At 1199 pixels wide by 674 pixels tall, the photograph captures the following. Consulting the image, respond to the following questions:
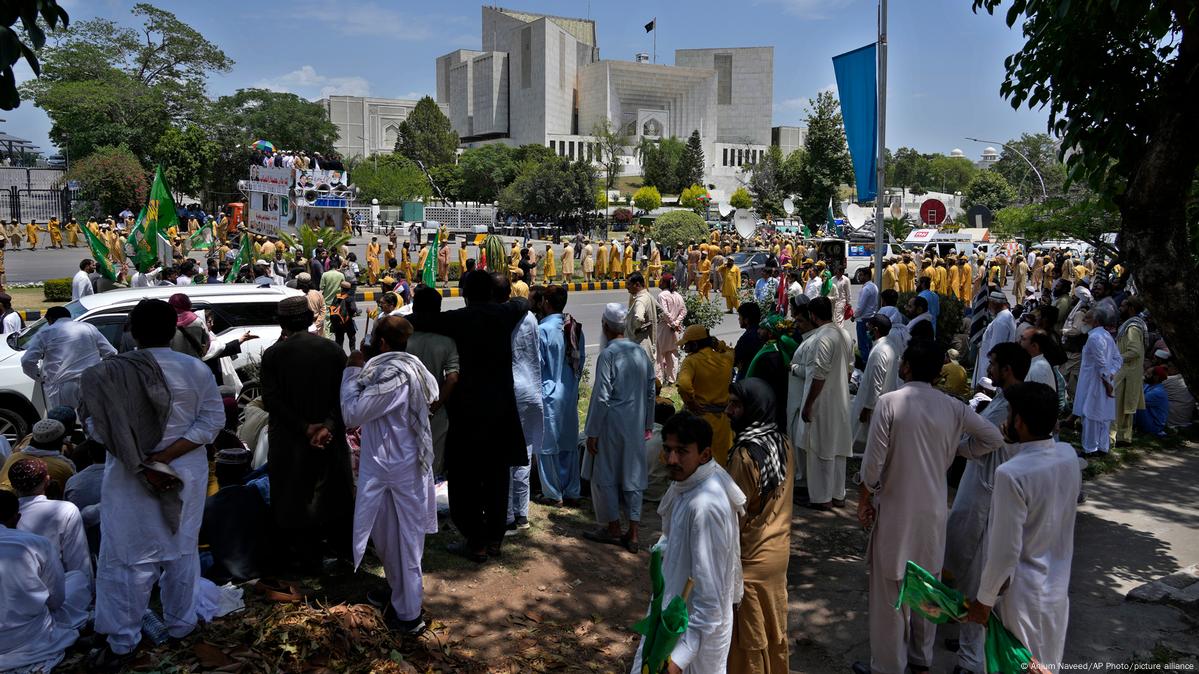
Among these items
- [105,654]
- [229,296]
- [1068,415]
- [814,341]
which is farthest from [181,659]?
[1068,415]

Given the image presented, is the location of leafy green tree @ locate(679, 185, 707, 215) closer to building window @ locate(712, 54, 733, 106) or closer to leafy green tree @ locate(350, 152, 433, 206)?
leafy green tree @ locate(350, 152, 433, 206)

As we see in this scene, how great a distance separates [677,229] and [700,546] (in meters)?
27.4

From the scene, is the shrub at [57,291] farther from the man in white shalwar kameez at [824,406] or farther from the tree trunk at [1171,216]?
the tree trunk at [1171,216]

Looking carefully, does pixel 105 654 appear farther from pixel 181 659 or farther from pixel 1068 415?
pixel 1068 415

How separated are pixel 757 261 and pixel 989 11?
1854cm

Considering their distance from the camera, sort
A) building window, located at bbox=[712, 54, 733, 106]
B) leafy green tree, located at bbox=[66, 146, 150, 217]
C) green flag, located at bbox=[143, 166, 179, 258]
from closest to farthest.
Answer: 1. green flag, located at bbox=[143, 166, 179, 258]
2. leafy green tree, located at bbox=[66, 146, 150, 217]
3. building window, located at bbox=[712, 54, 733, 106]

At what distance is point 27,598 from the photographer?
3.40m

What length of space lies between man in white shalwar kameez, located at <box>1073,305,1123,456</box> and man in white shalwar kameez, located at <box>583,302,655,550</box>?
510 cm

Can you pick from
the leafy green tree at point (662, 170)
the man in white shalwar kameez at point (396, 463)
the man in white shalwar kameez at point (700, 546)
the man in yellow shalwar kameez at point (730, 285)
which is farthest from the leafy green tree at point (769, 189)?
the man in white shalwar kameez at point (700, 546)

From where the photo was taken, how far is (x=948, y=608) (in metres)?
3.24

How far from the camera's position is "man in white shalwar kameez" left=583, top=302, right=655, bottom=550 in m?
5.43

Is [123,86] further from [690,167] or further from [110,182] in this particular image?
[690,167]

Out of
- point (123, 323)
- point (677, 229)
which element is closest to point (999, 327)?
point (123, 323)

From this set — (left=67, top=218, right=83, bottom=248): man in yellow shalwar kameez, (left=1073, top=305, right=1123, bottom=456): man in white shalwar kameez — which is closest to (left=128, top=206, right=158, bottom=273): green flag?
(left=1073, top=305, right=1123, bottom=456): man in white shalwar kameez
